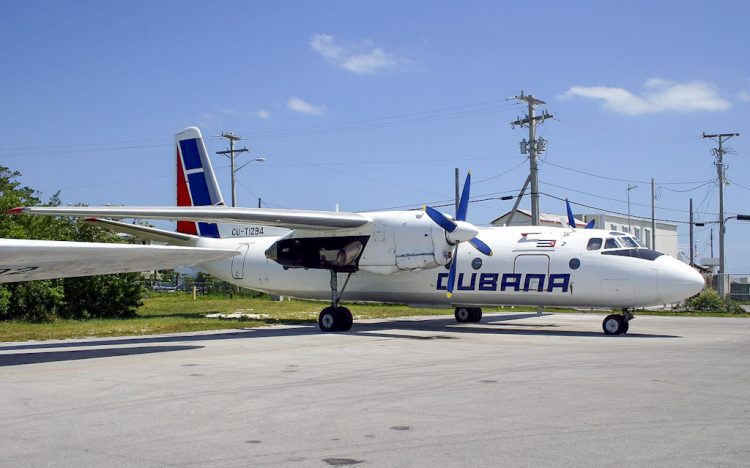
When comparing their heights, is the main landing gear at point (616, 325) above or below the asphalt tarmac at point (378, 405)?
above

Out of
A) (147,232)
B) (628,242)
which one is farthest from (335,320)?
(628,242)

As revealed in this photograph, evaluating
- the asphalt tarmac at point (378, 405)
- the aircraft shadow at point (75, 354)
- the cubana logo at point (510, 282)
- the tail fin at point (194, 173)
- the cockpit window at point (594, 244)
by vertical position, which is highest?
the tail fin at point (194, 173)

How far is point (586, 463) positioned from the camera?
604 cm

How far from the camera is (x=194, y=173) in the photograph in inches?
1057

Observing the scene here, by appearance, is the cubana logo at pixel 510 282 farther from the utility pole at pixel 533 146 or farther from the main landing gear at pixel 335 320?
the utility pole at pixel 533 146

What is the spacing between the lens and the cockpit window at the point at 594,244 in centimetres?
2091

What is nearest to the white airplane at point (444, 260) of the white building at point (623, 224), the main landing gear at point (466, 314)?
the main landing gear at point (466, 314)

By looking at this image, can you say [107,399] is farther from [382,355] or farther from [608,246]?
[608,246]

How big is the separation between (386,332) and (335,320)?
1.68 meters

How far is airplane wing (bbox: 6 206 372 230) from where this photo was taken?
17.7 meters

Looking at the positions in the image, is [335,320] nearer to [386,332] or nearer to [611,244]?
[386,332]

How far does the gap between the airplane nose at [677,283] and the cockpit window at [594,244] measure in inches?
73.8

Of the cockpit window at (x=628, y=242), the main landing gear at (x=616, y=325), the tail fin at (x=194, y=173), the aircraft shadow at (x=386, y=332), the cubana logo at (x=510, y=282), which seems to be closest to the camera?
the aircraft shadow at (x=386, y=332)

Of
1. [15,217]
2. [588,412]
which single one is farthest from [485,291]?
[15,217]
